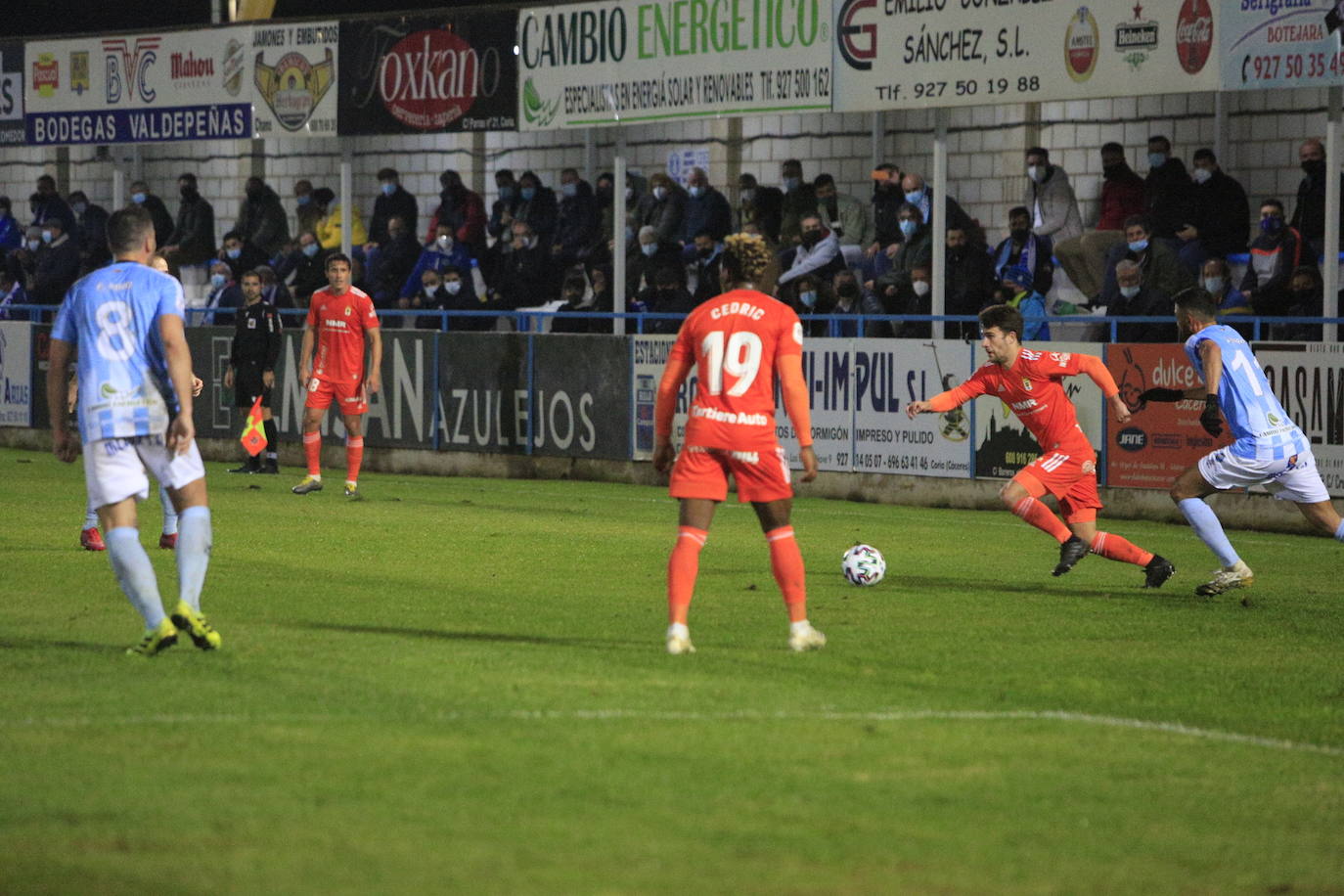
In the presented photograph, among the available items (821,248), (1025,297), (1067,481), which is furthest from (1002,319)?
(821,248)

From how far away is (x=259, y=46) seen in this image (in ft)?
91.9

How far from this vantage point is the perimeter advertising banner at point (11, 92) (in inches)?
1241

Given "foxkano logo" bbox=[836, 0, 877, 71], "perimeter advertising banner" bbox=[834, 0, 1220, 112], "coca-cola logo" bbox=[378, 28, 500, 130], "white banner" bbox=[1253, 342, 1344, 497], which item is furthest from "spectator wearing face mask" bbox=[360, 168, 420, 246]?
"white banner" bbox=[1253, 342, 1344, 497]

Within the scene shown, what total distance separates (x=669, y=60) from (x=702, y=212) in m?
2.52

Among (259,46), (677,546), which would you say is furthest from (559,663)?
(259,46)

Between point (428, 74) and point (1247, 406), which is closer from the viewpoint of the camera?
point (1247, 406)

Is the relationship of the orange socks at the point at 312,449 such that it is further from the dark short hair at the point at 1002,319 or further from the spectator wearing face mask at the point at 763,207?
the dark short hair at the point at 1002,319

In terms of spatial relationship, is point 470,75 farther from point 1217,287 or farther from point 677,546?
point 677,546

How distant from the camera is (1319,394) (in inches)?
696

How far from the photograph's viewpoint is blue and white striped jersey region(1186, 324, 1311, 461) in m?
13.2

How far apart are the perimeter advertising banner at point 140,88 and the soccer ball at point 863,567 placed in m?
17.0

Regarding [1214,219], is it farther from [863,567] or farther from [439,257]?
[439,257]

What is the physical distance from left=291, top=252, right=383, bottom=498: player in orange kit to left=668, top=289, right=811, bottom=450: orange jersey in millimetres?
10502

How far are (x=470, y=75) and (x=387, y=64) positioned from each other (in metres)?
1.56
